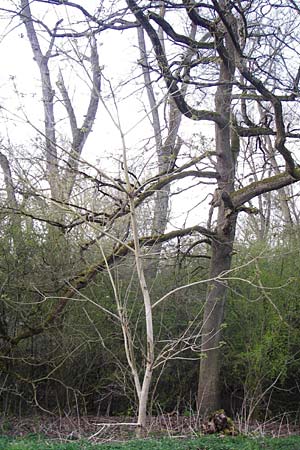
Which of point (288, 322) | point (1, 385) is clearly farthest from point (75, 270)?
point (288, 322)

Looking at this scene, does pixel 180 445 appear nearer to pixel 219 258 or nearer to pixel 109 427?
pixel 109 427

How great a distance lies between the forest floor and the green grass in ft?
3.16

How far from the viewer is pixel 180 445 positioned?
5.95 m

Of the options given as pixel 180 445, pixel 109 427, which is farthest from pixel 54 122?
pixel 180 445

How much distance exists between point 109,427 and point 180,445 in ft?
10.5

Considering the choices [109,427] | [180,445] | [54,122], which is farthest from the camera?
[54,122]

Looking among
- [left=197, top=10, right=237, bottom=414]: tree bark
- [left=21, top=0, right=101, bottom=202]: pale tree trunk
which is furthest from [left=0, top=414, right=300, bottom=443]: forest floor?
[left=21, top=0, right=101, bottom=202]: pale tree trunk

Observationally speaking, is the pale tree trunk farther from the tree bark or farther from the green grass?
the green grass

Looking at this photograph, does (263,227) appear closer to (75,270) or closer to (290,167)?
(290,167)

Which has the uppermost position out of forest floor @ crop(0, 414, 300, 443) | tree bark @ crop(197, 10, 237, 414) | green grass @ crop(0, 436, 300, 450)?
tree bark @ crop(197, 10, 237, 414)

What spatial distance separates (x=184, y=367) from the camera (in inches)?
455

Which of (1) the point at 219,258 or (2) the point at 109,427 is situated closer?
(2) the point at 109,427

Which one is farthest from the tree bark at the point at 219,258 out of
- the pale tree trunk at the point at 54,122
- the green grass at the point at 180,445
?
the green grass at the point at 180,445

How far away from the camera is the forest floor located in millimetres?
8273
